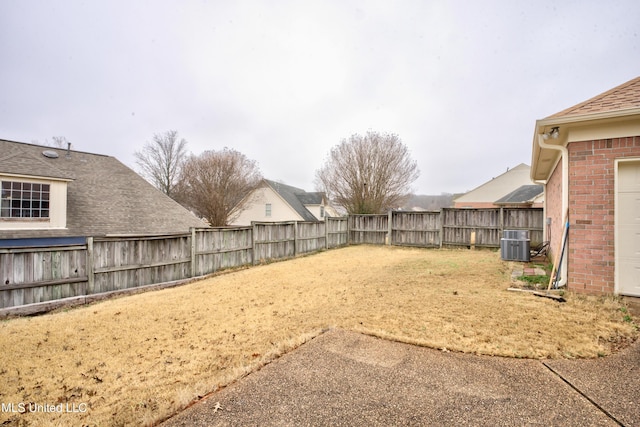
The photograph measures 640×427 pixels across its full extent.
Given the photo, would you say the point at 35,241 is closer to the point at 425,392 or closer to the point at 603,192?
the point at 425,392

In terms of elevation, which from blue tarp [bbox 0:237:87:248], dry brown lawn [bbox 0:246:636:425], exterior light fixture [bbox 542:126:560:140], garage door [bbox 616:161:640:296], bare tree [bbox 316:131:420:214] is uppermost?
bare tree [bbox 316:131:420:214]

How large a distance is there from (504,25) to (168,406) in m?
13.2

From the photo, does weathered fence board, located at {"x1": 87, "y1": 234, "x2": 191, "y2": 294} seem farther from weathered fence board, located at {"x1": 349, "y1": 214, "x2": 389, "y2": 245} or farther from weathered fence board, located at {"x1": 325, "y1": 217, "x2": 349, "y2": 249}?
weathered fence board, located at {"x1": 349, "y1": 214, "x2": 389, "y2": 245}

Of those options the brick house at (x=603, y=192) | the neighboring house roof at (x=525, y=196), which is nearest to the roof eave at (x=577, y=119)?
the brick house at (x=603, y=192)

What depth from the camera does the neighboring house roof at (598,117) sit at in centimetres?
431

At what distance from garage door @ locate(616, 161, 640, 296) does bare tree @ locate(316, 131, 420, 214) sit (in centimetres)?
1604

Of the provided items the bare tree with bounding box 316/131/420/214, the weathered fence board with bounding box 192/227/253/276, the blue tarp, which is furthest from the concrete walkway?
the bare tree with bounding box 316/131/420/214

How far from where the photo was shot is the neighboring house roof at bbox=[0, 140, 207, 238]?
33.0ft

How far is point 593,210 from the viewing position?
4605 mm

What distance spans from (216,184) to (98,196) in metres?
9.03

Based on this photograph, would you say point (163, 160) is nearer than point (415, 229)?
No

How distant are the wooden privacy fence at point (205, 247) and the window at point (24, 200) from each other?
5.76m

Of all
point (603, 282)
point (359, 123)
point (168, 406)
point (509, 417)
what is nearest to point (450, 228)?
point (603, 282)

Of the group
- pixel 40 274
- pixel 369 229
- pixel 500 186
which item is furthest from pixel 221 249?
pixel 500 186
